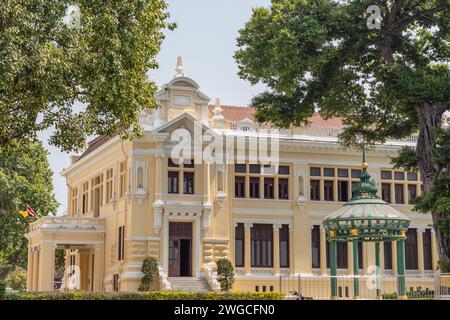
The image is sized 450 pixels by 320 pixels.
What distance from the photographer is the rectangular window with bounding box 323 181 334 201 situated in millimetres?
42138

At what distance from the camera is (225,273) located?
37.7 meters

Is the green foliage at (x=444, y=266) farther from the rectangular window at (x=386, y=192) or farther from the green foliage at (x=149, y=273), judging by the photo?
the rectangular window at (x=386, y=192)

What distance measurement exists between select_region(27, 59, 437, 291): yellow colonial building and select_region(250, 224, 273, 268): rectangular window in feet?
0.17

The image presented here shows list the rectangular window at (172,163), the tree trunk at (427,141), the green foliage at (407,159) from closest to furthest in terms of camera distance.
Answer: the tree trunk at (427,141) < the green foliage at (407,159) < the rectangular window at (172,163)

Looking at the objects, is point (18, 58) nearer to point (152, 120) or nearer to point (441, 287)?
point (441, 287)

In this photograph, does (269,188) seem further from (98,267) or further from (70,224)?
(70,224)

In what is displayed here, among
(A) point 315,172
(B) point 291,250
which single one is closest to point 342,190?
(A) point 315,172

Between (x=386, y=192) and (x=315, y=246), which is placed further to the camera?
(x=386, y=192)

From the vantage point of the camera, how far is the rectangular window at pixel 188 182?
128ft

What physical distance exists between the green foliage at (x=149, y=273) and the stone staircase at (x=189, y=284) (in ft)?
3.13

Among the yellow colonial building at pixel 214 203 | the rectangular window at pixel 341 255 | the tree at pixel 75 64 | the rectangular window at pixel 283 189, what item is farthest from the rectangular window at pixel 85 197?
the tree at pixel 75 64

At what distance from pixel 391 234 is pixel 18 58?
13.3 meters

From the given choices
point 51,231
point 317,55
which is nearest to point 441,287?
point 317,55

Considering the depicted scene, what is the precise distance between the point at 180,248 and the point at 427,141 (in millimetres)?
15500
